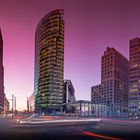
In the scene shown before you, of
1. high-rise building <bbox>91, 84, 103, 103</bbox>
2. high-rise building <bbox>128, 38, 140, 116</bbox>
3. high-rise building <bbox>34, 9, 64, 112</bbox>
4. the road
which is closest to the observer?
the road

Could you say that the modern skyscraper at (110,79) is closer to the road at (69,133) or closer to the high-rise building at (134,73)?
the high-rise building at (134,73)

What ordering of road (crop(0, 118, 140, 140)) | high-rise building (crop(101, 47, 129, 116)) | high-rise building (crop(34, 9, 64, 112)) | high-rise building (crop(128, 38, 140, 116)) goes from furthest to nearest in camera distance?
high-rise building (crop(128, 38, 140, 116)) → high-rise building (crop(101, 47, 129, 116)) → high-rise building (crop(34, 9, 64, 112)) → road (crop(0, 118, 140, 140))

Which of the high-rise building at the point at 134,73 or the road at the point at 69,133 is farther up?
the high-rise building at the point at 134,73

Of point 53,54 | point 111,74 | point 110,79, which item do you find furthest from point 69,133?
point 110,79

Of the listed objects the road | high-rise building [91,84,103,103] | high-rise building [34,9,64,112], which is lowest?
the road

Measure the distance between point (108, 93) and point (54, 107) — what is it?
884 cm

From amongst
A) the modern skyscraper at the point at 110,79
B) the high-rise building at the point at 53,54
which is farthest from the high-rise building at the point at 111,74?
the high-rise building at the point at 53,54

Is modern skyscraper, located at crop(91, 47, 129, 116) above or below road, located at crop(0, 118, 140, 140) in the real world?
above

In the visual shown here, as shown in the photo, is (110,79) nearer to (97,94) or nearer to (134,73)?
(97,94)

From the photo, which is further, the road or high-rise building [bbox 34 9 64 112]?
high-rise building [bbox 34 9 64 112]

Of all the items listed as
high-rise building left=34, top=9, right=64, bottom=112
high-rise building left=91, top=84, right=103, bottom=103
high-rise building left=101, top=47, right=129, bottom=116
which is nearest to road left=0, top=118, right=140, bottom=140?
high-rise building left=34, top=9, right=64, bottom=112

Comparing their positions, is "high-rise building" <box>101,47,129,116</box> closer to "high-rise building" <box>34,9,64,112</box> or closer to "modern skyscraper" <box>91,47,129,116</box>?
"modern skyscraper" <box>91,47,129,116</box>

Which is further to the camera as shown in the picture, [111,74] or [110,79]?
[110,79]

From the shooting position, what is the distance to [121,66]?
135ft
